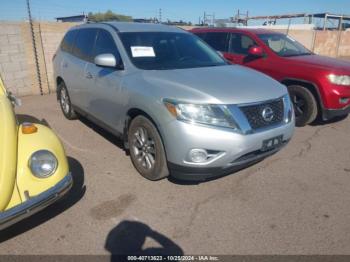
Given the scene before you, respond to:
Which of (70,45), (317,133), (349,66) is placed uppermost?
(70,45)

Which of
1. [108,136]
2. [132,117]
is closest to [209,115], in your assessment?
[132,117]

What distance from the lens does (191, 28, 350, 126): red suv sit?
540 cm

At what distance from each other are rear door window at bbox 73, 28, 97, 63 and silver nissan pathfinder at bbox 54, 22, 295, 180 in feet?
0.07

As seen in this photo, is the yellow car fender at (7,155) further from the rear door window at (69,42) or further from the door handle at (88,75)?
the rear door window at (69,42)

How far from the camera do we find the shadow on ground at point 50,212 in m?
2.76

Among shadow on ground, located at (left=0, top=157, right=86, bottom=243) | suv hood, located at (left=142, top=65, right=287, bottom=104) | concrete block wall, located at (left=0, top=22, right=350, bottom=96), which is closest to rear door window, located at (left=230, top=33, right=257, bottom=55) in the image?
suv hood, located at (left=142, top=65, right=287, bottom=104)

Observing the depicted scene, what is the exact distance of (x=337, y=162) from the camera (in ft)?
14.3

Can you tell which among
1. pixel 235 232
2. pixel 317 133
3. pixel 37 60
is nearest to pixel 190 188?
pixel 235 232

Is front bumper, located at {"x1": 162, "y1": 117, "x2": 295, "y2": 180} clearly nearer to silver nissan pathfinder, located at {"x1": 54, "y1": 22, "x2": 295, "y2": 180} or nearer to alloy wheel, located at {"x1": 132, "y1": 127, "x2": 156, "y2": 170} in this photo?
silver nissan pathfinder, located at {"x1": 54, "y1": 22, "x2": 295, "y2": 180}

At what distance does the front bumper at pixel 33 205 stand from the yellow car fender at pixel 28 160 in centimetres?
4

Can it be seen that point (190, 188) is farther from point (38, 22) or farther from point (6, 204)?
point (38, 22)

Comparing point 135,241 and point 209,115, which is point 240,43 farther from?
point 135,241

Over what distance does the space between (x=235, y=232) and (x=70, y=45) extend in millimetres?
4359

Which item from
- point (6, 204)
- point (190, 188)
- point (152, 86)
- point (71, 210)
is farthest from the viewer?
point (190, 188)
